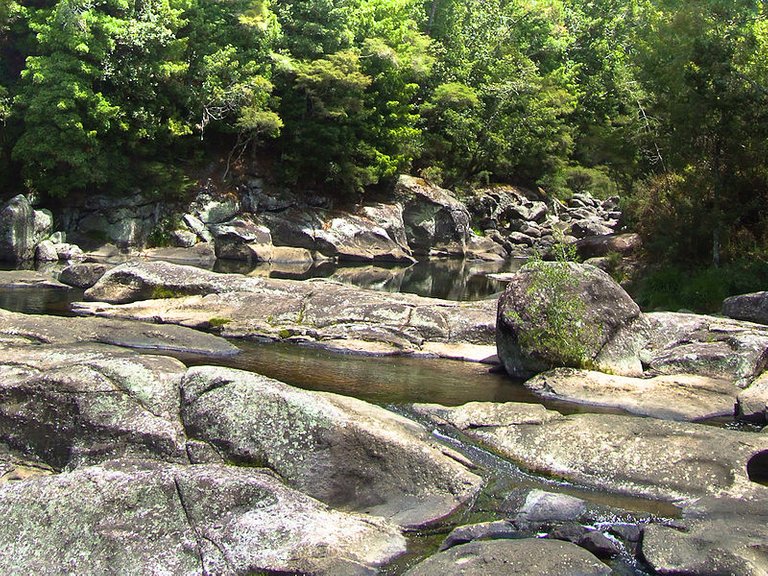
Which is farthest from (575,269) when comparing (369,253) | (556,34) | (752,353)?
(556,34)

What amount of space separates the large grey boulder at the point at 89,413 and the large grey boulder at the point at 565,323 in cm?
837

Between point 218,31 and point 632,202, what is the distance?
24.1m

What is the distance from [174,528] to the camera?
8023 millimetres

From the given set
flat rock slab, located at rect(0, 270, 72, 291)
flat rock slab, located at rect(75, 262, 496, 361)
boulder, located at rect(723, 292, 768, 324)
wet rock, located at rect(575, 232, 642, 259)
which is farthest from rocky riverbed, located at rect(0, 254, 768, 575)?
wet rock, located at rect(575, 232, 642, 259)

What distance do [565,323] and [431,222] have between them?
34021 millimetres

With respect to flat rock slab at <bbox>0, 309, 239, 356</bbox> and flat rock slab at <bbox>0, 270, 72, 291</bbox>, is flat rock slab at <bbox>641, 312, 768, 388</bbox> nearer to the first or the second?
flat rock slab at <bbox>0, 309, 239, 356</bbox>

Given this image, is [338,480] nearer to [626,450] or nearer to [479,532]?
[479,532]

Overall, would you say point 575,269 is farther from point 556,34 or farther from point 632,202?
point 556,34

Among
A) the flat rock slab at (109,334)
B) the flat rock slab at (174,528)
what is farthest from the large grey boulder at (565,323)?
the flat rock slab at (174,528)

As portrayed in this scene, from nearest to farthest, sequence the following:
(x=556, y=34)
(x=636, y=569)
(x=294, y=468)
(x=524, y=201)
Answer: (x=636, y=569) → (x=294, y=468) → (x=524, y=201) → (x=556, y=34)

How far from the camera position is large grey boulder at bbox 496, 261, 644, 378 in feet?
53.6

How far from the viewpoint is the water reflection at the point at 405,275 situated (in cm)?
3266

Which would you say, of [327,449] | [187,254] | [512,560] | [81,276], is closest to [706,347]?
[327,449]

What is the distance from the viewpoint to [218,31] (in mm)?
42969
